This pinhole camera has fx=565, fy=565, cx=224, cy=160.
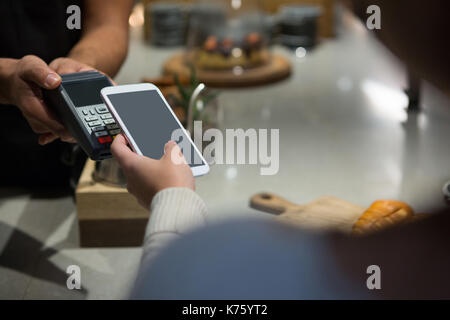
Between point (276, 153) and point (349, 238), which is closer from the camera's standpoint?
point (349, 238)

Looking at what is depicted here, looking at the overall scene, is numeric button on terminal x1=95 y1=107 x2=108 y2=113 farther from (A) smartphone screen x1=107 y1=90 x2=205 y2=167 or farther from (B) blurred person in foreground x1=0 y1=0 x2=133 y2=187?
(B) blurred person in foreground x1=0 y1=0 x2=133 y2=187

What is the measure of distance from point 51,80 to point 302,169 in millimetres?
605

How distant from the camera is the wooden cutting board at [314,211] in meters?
0.88

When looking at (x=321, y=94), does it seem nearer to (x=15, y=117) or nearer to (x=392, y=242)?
(x=15, y=117)

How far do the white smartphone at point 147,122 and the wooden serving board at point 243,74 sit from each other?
110 cm

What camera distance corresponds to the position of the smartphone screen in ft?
1.97

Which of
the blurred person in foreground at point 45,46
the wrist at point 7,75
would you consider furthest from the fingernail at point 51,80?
the blurred person in foreground at point 45,46

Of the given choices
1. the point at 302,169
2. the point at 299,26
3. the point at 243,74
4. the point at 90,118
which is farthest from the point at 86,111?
the point at 299,26

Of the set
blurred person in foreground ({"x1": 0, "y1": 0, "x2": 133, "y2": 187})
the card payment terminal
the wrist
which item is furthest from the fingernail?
blurred person in foreground ({"x1": 0, "y1": 0, "x2": 133, "y2": 187})

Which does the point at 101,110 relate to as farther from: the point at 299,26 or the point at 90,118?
the point at 299,26

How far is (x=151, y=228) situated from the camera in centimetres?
45

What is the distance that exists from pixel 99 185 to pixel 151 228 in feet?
1.51

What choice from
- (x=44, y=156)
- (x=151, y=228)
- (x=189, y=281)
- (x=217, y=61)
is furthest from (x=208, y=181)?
(x=217, y=61)

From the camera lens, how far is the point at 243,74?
1.82 metres
